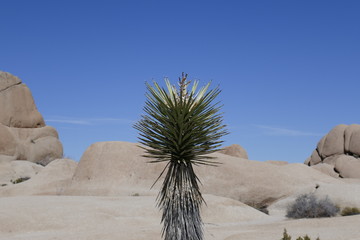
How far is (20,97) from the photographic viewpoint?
57094mm

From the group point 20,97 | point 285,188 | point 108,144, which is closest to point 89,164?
point 108,144

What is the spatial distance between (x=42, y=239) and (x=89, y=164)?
1771cm

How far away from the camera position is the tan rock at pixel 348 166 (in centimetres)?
4350

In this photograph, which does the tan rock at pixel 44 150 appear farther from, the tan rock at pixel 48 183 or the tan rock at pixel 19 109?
the tan rock at pixel 48 183

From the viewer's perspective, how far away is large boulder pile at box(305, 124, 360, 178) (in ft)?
146

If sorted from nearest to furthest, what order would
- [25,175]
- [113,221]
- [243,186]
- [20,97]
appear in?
1. [113,221]
2. [243,186]
3. [25,175]
4. [20,97]

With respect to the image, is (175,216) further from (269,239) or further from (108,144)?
(108,144)

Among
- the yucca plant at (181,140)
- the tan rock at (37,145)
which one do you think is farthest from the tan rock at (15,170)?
the yucca plant at (181,140)

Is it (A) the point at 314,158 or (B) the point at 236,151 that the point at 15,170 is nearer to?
(B) the point at 236,151

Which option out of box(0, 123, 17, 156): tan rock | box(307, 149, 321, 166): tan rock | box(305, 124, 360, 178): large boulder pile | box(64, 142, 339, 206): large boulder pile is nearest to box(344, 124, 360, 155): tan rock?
box(305, 124, 360, 178): large boulder pile

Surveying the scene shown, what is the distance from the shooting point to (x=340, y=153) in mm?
47969

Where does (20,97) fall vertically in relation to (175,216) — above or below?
above

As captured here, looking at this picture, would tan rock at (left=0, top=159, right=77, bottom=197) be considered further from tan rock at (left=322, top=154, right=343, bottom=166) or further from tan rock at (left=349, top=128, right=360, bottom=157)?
tan rock at (left=349, top=128, right=360, bottom=157)

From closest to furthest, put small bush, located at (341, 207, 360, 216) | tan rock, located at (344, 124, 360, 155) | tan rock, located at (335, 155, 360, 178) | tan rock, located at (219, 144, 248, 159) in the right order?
small bush, located at (341, 207, 360, 216) < tan rock, located at (335, 155, 360, 178) < tan rock, located at (344, 124, 360, 155) < tan rock, located at (219, 144, 248, 159)
